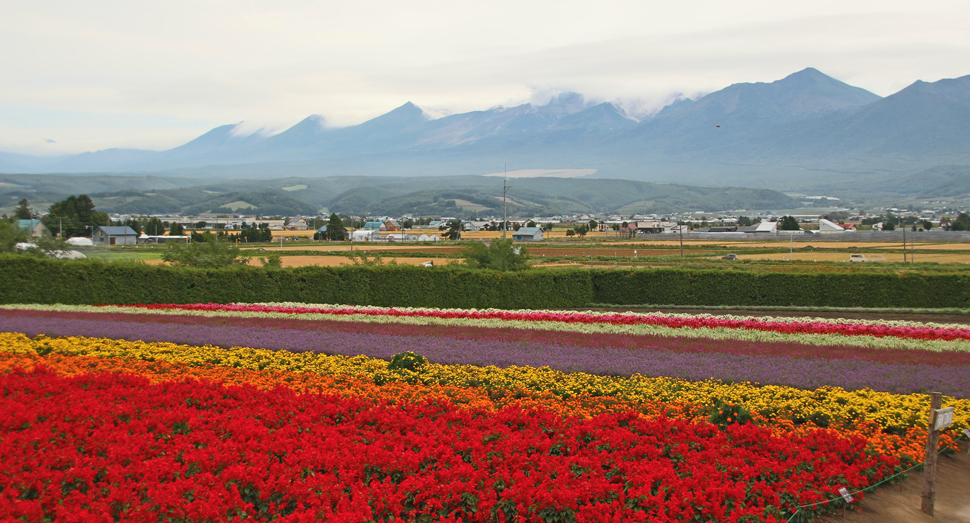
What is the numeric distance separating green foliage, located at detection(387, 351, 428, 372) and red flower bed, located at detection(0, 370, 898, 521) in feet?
9.10

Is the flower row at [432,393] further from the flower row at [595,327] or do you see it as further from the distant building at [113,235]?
the distant building at [113,235]

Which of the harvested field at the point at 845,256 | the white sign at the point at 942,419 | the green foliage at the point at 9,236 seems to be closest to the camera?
the white sign at the point at 942,419

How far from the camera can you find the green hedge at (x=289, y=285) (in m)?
23.9

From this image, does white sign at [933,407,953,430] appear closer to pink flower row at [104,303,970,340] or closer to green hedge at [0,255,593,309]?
pink flower row at [104,303,970,340]

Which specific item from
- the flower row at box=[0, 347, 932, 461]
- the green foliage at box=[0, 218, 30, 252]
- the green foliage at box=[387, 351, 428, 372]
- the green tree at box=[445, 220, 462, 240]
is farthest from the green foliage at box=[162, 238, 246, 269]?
the green tree at box=[445, 220, 462, 240]

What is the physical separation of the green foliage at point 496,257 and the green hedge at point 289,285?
112 inches

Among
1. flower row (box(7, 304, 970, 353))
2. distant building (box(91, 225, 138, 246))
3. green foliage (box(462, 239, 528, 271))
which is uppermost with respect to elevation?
green foliage (box(462, 239, 528, 271))

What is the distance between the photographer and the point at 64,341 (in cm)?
1405

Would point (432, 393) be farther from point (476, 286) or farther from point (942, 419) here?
point (476, 286)

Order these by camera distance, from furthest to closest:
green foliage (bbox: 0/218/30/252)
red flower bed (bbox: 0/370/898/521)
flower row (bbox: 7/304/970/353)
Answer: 1. green foliage (bbox: 0/218/30/252)
2. flower row (bbox: 7/304/970/353)
3. red flower bed (bbox: 0/370/898/521)

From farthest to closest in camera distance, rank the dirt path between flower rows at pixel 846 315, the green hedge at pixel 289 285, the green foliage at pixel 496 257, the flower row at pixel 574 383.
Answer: the green foliage at pixel 496 257 < the green hedge at pixel 289 285 < the dirt path between flower rows at pixel 846 315 < the flower row at pixel 574 383

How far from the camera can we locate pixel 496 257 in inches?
1222

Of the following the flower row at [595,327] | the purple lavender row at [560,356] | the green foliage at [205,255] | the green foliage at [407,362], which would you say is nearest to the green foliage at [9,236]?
the green foliage at [205,255]

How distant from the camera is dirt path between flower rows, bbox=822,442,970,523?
6.60 meters
